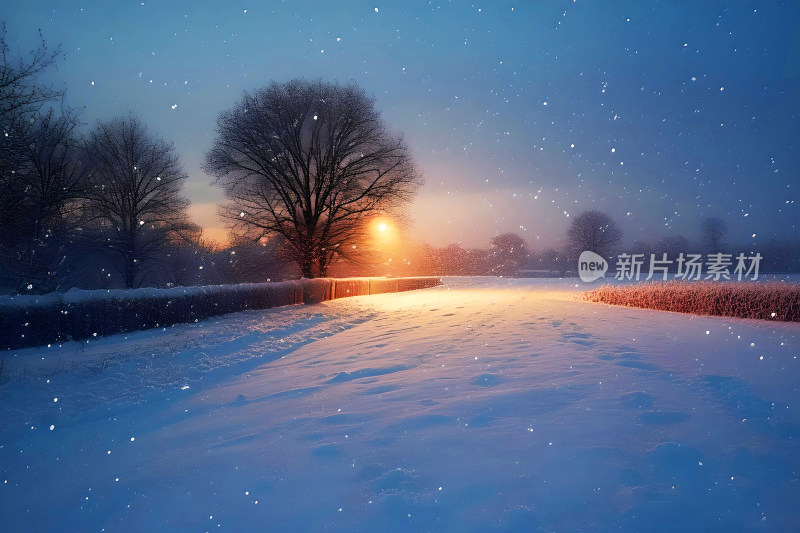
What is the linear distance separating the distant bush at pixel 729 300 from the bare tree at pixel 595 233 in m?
37.1

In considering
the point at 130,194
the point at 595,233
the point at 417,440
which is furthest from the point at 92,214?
the point at 595,233

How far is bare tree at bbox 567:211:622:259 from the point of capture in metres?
47.2

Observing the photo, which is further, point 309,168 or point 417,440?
point 309,168

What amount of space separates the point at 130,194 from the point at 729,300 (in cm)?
2727

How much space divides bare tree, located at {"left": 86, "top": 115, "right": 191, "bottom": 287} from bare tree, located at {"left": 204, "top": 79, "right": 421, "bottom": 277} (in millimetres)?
6429

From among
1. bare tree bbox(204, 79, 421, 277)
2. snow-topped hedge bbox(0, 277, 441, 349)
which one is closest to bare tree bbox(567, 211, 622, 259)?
bare tree bbox(204, 79, 421, 277)

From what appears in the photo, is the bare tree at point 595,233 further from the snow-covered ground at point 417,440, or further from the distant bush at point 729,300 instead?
the snow-covered ground at point 417,440

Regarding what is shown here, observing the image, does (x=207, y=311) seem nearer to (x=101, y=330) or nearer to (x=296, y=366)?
(x=101, y=330)

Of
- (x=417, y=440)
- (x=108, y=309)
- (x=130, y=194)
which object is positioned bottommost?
(x=417, y=440)

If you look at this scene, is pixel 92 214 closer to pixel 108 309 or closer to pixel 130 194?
pixel 130 194

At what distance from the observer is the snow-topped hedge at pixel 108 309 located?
756cm

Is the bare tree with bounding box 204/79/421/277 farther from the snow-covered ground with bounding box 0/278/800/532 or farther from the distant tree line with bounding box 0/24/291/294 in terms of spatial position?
the snow-covered ground with bounding box 0/278/800/532

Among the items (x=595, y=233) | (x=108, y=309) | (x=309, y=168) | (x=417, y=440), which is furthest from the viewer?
(x=595, y=233)

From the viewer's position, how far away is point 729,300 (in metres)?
10.9
